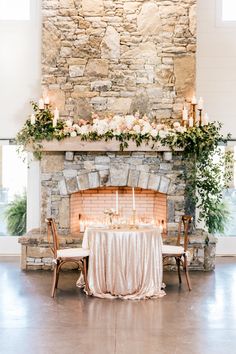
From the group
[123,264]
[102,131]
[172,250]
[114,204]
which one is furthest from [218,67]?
[123,264]

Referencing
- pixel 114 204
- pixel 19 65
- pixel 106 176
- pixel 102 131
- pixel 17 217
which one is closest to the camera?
pixel 102 131

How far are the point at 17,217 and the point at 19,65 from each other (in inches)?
102

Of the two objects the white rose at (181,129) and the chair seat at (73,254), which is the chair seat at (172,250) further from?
the white rose at (181,129)

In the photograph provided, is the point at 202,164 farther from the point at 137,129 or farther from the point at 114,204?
the point at 114,204

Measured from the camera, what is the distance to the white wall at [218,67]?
947 cm

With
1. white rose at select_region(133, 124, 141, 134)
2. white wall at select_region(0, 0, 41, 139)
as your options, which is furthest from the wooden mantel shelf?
white wall at select_region(0, 0, 41, 139)

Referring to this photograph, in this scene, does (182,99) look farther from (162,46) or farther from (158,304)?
(158,304)

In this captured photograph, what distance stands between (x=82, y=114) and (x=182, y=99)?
5.21ft

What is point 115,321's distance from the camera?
17.7 feet

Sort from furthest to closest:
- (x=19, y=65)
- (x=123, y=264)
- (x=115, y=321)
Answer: (x=19, y=65)
(x=123, y=264)
(x=115, y=321)

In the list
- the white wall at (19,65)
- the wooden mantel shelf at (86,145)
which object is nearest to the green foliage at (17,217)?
the white wall at (19,65)

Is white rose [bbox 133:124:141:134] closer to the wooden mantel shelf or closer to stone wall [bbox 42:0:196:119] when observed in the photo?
the wooden mantel shelf

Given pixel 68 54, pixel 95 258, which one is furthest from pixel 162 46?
pixel 95 258

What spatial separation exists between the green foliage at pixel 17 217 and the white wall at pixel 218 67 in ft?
11.7
